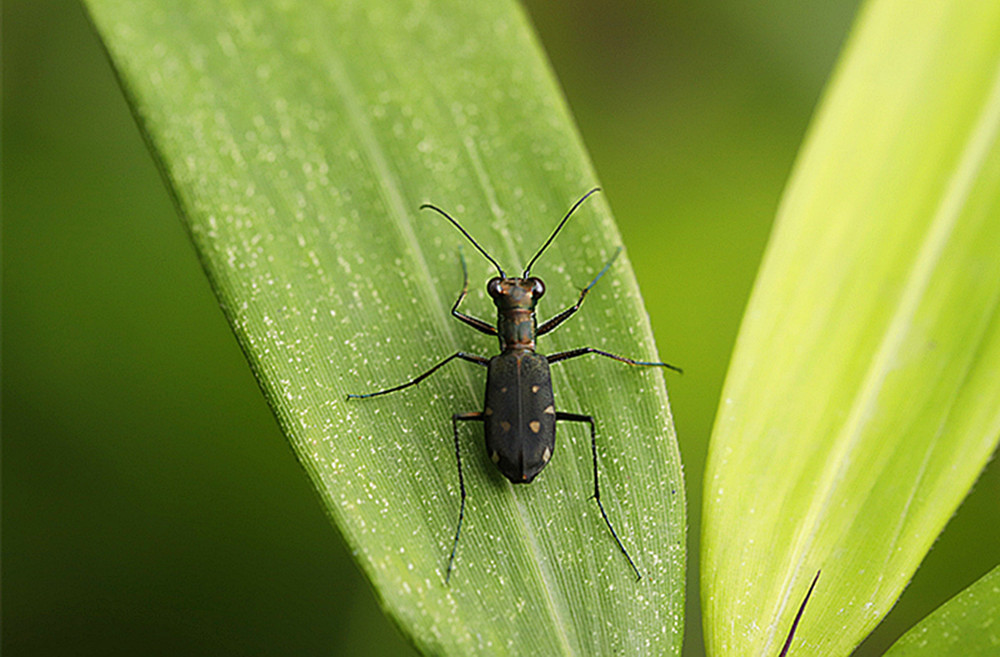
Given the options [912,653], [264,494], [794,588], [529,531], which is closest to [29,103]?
[264,494]

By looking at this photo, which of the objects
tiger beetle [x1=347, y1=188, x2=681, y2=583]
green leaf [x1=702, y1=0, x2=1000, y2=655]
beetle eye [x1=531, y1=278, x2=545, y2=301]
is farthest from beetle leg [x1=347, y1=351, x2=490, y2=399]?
green leaf [x1=702, y1=0, x2=1000, y2=655]

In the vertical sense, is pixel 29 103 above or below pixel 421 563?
above

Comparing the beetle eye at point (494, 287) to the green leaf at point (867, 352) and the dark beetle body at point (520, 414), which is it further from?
the green leaf at point (867, 352)

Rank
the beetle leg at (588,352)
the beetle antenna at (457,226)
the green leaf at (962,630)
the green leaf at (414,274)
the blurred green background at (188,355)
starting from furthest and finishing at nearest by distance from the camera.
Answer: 1. the blurred green background at (188,355)
2. the beetle antenna at (457,226)
3. the beetle leg at (588,352)
4. the green leaf at (414,274)
5. the green leaf at (962,630)

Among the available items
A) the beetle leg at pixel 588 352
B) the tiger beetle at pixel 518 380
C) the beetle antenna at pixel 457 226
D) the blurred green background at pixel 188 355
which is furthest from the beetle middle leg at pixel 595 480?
the blurred green background at pixel 188 355

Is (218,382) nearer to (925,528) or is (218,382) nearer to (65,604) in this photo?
(65,604)

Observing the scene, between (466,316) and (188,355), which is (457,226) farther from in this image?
(188,355)

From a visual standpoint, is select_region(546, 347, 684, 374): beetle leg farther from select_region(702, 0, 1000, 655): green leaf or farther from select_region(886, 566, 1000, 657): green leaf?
select_region(886, 566, 1000, 657): green leaf

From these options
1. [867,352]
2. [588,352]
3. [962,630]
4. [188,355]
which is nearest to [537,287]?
[588,352]
